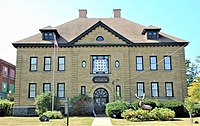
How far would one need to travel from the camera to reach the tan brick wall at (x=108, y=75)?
1203 inches

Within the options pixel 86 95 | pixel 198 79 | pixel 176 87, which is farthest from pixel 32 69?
pixel 198 79

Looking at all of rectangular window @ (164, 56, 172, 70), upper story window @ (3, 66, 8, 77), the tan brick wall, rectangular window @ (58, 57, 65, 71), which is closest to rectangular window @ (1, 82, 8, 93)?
upper story window @ (3, 66, 8, 77)

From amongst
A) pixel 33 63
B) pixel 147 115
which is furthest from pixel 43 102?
pixel 147 115

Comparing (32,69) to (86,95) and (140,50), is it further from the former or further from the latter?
(140,50)

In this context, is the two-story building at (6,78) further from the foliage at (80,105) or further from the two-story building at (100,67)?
the foliage at (80,105)

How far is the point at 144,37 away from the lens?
3262 cm

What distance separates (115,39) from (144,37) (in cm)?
388

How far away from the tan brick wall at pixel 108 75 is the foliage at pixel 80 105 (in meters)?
1.15

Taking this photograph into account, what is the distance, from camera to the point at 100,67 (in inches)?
1216

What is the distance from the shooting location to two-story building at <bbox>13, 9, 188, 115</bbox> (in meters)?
30.6

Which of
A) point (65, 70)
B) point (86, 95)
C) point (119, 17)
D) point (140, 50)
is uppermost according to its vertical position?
point (119, 17)

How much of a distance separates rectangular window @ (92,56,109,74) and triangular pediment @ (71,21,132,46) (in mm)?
1714

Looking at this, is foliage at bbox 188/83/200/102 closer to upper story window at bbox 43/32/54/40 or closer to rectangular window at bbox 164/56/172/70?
rectangular window at bbox 164/56/172/70

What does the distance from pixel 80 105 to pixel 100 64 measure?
17.9 feet
